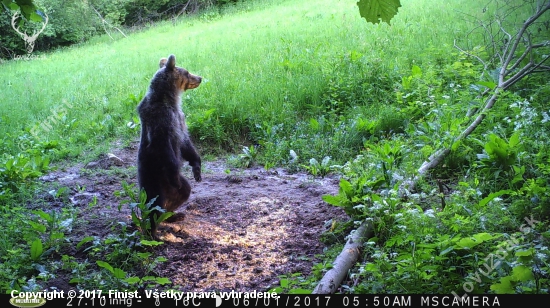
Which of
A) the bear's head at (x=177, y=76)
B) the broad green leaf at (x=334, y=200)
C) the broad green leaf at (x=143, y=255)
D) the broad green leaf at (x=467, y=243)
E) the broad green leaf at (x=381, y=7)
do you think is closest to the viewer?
the broad green leaf at (x=381, y=7)

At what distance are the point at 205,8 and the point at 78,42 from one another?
6303 millimetres

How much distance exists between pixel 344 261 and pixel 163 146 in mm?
2367

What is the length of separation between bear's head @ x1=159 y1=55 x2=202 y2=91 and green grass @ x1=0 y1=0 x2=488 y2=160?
206cm

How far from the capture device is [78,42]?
23.9 m

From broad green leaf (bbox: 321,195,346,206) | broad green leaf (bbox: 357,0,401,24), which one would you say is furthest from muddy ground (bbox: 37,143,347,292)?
broad green leaf (bbox: 357,0,401,24)

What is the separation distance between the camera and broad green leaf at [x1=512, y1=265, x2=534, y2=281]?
10.0ft

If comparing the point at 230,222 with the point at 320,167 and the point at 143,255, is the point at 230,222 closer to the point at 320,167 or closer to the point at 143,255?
the point at 143,255

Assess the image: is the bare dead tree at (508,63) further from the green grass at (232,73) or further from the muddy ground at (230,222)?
the muddy ground at (230,222)

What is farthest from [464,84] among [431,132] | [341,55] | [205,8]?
[205,8]

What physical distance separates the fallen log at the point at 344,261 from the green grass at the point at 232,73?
4372 mm

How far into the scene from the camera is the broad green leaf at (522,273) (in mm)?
3053

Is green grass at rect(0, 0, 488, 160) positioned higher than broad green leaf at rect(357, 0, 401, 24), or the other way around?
broad green leaf at rect(357, 0, 401, 24)

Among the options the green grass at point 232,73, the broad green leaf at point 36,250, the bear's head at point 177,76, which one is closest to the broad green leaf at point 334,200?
the bear's head at point 177,76

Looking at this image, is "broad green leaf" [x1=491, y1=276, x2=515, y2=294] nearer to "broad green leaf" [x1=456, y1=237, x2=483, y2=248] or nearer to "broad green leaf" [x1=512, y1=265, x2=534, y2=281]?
"broad green leaf" [x1=512, y1=265, x2=534, y2=281]
